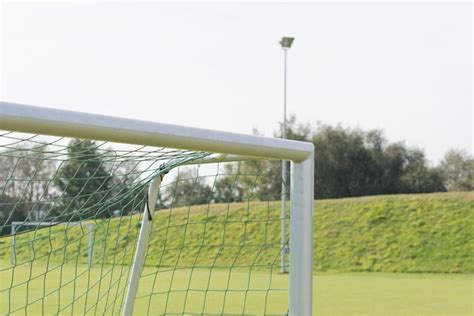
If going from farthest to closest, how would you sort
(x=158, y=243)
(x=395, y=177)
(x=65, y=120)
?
(x=395, y=177), (x=158, y=243), (x=65, y=120)

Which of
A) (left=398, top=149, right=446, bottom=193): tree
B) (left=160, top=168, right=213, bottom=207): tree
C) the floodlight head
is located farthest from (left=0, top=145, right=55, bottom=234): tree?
(left=398, top=149, right=446, bottom=193): tree

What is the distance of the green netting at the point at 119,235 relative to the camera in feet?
13.7

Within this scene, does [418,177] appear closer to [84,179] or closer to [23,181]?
[84,179]

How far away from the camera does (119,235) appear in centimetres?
1712

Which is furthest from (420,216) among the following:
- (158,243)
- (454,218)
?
(158,243)

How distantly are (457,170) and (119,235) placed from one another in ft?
97.6

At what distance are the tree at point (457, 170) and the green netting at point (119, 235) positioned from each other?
1511 cm

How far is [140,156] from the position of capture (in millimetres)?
4039

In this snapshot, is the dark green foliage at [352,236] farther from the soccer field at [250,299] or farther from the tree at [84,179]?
the tree at [84,179]

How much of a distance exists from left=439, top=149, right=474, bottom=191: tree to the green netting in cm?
1511

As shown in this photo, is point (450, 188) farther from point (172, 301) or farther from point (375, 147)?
point (172, 301)

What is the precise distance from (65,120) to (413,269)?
64.8ft

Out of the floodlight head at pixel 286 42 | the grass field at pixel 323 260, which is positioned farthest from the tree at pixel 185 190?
the floodlight head at pixel 286 42

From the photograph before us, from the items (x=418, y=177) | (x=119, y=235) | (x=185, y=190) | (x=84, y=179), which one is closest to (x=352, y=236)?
(x=119, y=235)
